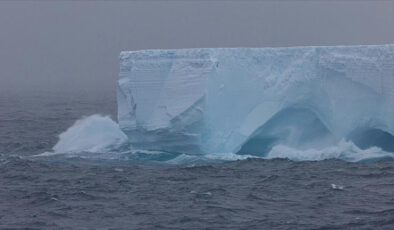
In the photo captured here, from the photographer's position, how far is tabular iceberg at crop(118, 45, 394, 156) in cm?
1563

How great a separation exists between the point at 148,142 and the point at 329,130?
4.21 m

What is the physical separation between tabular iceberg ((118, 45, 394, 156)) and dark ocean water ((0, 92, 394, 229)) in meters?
1.08

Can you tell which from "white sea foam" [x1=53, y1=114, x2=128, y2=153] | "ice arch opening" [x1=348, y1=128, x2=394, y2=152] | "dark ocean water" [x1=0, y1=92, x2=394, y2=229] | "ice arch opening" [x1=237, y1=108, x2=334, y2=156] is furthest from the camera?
"white sea foam" [x1=53, y1=114, x2=128, y2=153]

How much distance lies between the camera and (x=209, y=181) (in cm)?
1320

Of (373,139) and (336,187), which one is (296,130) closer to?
(373,139)

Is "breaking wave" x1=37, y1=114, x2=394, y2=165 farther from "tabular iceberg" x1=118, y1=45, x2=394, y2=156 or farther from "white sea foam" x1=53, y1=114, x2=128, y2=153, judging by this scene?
"tabular iceberg" x1=118, y1=45, x2=394, y2=156

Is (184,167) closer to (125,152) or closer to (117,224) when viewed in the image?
(125,152)

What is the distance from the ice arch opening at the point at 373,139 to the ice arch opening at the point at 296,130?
59cm

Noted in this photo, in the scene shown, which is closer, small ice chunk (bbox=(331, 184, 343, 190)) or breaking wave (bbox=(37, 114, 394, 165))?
small ice chunk (bbox=(331, 184, 343, 190))

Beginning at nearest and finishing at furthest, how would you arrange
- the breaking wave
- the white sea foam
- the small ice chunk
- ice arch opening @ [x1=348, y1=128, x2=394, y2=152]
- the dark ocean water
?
1. the dark ocean water
2. the small ice chunk
3. the breaking wave
4. ice arch opening @ [x1=348, y1=128, x2=394, y2=152]
5. the white sea foam

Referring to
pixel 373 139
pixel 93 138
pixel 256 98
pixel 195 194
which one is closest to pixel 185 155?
pixel 256 98

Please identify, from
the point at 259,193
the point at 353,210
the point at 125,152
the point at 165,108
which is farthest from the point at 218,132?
the point at 353,210

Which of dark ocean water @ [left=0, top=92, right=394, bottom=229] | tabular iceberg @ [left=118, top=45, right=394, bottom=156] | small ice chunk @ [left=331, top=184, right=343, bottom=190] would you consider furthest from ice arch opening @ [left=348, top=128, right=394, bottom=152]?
small ice chunk @ [left=331, top=184, right=343, bottom=190]

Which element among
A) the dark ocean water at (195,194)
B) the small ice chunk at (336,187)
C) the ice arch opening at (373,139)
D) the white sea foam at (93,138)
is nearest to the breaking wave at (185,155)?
the white sea foam at (93,138)
